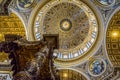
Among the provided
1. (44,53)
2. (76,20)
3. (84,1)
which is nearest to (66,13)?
(76,20)

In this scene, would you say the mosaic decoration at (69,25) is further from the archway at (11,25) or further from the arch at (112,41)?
the archway at (11,25)

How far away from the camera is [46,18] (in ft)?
69.9

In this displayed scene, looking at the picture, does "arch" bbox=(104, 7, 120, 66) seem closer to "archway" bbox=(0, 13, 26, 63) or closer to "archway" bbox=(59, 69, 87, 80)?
"archway" bbox=(59, 69, 87, 80)

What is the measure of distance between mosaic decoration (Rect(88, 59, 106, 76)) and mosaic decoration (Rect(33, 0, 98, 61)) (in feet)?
3.17

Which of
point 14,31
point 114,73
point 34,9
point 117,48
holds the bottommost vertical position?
point 114,73

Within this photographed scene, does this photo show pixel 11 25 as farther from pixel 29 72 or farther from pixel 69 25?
pixel 29 72

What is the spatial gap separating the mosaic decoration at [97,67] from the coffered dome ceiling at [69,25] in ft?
2.85

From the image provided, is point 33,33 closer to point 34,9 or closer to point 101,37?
point 34,9

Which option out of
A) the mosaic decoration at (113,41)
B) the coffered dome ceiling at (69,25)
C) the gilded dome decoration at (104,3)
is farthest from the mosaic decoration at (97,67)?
the gilded dome decoration at (104,3)

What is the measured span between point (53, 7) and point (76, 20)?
2119 millimetres

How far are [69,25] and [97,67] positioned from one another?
4606 mm

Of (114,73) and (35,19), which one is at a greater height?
(35,19)

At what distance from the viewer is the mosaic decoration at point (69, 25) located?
20.0m

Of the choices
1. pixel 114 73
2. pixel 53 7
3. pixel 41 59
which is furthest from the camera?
pixel 53 7
